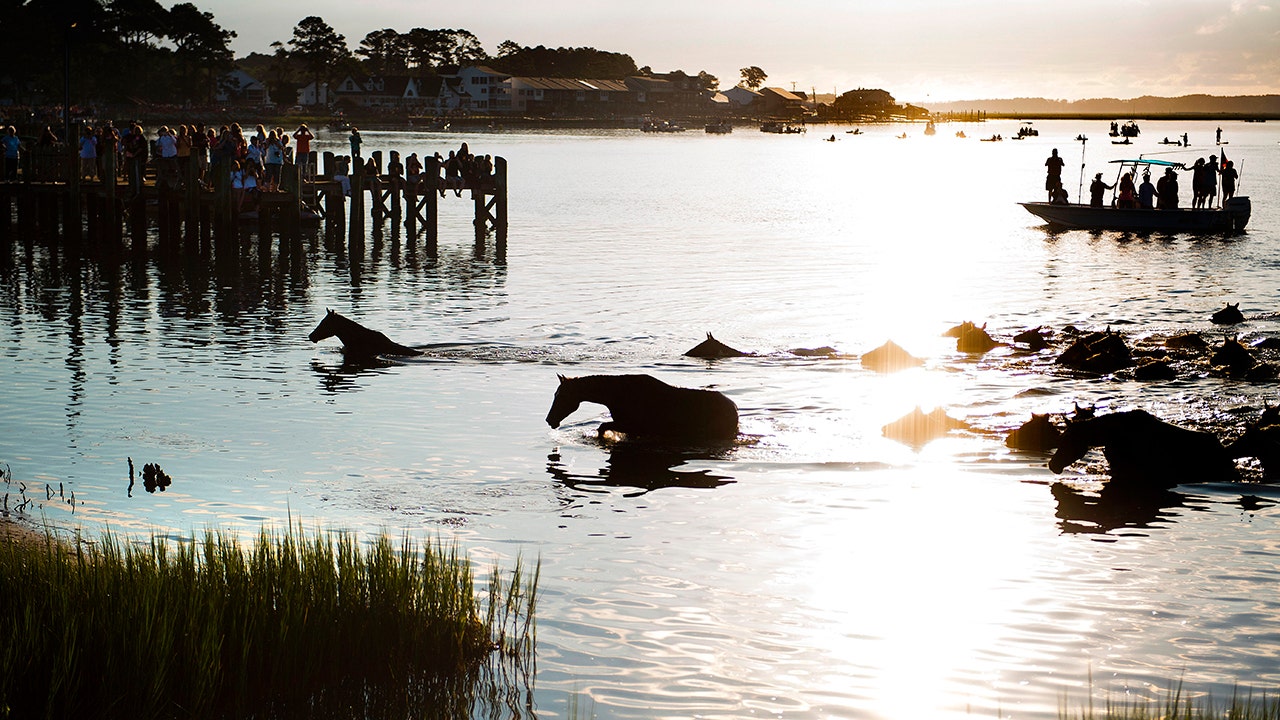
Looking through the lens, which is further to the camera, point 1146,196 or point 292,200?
point 1146,196

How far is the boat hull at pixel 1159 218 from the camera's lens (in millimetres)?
45969

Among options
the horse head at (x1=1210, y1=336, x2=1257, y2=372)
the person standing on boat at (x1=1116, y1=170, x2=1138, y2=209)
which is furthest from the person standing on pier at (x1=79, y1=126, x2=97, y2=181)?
the person standing on boat at (x1=1116, y1=170, x2=1138, y2=209)

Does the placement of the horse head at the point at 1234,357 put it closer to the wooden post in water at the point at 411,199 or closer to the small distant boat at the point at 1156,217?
the small distant boat at the point at 1156,217

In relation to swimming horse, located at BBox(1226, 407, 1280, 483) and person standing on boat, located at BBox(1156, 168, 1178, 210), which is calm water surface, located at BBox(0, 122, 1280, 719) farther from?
person standing on boat, located at BBox(1156, 168, 1178, 210)

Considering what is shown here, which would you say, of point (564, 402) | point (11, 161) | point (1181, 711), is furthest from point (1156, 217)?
point (1181, 711)

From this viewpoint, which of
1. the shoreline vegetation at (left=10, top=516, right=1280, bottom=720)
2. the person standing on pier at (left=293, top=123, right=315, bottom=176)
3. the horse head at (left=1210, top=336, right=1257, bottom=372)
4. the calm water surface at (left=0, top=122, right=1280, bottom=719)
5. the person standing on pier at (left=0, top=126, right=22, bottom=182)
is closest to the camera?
the shoreline vegetation at (left=10, top=516, right=1280, bottom=720)

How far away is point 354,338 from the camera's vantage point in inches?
858

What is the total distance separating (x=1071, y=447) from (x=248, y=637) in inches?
370

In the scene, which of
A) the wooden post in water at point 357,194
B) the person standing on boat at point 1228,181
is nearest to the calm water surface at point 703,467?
the wooden post in water at point 357,194

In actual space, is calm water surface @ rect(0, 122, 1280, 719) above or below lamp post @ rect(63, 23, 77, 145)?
below

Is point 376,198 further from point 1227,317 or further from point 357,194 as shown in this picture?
point 1227,317

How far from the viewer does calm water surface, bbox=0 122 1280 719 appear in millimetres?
8977

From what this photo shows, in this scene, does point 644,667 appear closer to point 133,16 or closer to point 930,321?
point 930,321

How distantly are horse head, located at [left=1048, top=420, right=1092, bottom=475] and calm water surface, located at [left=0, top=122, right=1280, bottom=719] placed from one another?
37cm
